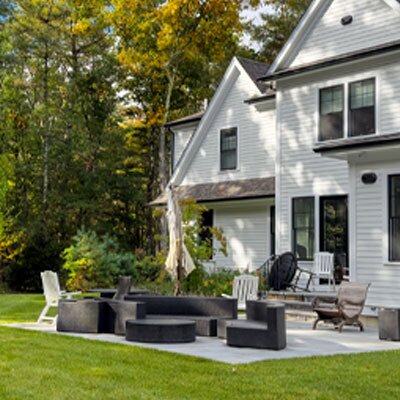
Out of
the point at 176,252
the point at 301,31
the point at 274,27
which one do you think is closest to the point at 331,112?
the point at 301,31

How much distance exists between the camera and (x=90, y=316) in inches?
469

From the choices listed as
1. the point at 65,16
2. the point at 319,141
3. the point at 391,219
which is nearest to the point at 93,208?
the point at 65,16

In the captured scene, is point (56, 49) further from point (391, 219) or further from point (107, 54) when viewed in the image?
point (391, 219)

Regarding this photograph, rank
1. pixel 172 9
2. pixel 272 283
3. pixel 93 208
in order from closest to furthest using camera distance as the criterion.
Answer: pixel 272 283 → pixel 172 9 → pixel 93 208

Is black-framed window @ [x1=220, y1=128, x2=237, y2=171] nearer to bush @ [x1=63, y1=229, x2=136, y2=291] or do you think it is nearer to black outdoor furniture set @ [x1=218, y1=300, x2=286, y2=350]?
bush @ [x1=63, y1=229, x2=136, y2=291]

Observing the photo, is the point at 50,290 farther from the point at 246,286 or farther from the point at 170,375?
the point at 170,375

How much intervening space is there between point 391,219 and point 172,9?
17.0 meters

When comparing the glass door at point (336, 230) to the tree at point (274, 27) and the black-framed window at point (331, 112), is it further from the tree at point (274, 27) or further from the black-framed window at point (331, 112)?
the tree at point (274, 27)

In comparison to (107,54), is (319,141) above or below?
below

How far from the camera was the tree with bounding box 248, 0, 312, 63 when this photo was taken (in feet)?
119

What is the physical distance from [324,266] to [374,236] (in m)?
2.88

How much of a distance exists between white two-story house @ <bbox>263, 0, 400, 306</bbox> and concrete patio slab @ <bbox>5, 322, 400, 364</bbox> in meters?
2.63

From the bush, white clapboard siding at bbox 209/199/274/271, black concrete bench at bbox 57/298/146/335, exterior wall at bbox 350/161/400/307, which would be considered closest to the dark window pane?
white clapboard siding at bbox 209/199/274/271

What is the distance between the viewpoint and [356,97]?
17656 mm
